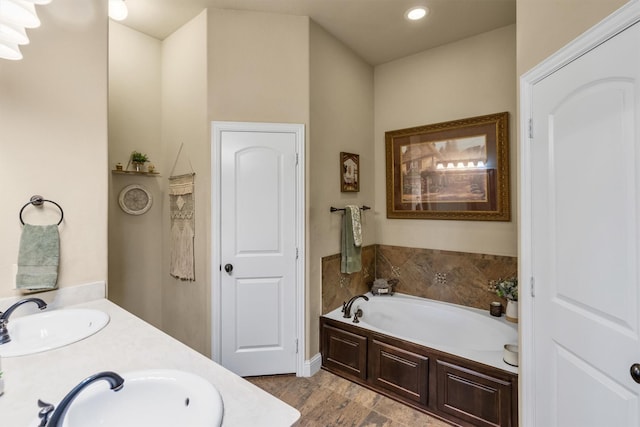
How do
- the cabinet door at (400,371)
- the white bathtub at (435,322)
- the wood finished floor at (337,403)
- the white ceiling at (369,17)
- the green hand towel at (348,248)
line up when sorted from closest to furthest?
the wood finished floor at (337,403) < the cabinet door at (400,371) < the white ceiling at (369,17) < the white bathtub at (435,322) < the green hand towel at (348,248)

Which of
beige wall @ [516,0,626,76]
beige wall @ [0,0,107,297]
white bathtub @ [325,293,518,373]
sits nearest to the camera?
beige wall @ [516,0,626,76]

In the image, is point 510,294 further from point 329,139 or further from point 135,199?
point 135,199

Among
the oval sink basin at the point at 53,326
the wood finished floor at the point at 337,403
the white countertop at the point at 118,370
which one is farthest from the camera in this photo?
the wood finished floor at the point at 337,403

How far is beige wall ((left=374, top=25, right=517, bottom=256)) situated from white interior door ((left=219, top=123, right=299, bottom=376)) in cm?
131

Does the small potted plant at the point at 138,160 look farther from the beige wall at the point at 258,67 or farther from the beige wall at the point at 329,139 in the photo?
the beige wall at the point at 329,139

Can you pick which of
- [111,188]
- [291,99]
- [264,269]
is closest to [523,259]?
[264,269]

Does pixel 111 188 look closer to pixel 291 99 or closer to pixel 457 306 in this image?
pixel 291 99

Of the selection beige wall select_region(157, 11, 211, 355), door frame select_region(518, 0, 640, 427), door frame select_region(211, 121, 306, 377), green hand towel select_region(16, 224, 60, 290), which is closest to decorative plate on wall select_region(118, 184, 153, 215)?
beige wall select_region(157, 11, 211, 355)

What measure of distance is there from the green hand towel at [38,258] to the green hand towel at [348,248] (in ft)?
6.77

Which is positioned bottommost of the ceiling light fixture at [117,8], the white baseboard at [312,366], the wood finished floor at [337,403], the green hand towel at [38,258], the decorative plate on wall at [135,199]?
the wood finished floor at [337,403]

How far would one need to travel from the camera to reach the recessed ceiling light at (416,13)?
8.10 feet

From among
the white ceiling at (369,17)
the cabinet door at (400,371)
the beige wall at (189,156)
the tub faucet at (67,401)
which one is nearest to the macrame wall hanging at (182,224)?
the beige wall at (189,156)

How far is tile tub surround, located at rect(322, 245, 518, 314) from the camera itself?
277 cm

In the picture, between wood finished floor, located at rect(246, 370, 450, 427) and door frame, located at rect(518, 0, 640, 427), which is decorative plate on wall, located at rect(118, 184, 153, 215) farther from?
door frame, located at rect(518, 0, 640, 427)
